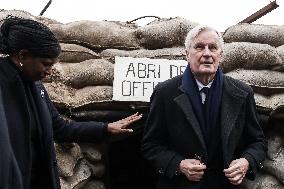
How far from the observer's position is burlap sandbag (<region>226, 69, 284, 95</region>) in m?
2.98

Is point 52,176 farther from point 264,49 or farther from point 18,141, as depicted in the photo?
point 264,49

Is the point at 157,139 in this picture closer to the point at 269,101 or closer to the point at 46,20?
the point at 269,101

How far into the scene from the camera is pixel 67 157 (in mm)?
2664

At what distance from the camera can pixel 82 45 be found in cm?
324

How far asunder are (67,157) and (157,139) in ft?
1.85

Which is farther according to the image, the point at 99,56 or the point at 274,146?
the point at 99,56

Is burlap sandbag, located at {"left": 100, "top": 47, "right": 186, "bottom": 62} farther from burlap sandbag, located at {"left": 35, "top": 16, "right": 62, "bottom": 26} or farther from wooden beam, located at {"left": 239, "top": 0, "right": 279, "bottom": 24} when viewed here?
wooden beam, located at {"left": 239, "top": 0, "right": 279, "bottom": 24}

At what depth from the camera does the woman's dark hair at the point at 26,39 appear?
77.3 inches

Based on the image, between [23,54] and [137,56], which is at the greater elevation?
[23,54]

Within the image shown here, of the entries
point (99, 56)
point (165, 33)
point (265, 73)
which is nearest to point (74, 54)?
point (99, 56)

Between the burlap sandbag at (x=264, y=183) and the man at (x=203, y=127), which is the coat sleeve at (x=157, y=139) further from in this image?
the burlap sandbag at (x=264, y=183)

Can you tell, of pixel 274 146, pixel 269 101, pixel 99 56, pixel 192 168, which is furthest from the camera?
pixel 99 56

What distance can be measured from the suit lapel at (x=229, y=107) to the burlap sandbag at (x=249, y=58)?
730 millimetres

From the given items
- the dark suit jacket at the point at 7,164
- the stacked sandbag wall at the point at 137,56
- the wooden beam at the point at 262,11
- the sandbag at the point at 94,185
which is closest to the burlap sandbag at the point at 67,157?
the stacked sandbag wall at the point at 137,56
